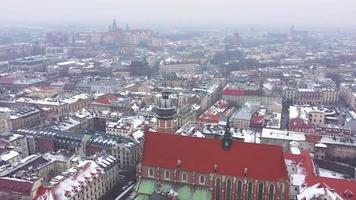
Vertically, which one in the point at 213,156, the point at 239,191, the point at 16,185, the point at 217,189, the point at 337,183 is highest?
the point at 213,156

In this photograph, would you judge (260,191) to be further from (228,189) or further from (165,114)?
(165,114)

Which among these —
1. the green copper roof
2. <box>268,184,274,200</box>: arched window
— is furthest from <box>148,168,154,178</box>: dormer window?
<box>268,184,274,200</box>: arched window

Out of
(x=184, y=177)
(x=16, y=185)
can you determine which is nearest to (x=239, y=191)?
(x=184, y=177)

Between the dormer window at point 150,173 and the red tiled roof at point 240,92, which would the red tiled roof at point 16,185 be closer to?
the dormer window at point 150,173

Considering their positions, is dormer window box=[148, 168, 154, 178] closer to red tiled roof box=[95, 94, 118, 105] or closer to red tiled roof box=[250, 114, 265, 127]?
red tiled roof box=[250, 114, 265, 127]

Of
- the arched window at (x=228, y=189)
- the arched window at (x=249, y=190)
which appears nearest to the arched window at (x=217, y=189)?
the arched window at (x=228, y=189)

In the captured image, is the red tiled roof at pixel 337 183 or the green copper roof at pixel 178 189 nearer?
the green copper roof at pixel 178 189
